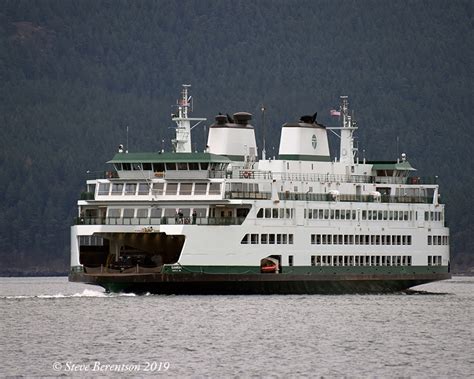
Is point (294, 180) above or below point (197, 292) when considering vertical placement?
above

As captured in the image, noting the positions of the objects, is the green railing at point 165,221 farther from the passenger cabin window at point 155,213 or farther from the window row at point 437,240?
the window row at point 437,240

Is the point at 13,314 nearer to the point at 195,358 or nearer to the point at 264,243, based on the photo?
the point at 264,243

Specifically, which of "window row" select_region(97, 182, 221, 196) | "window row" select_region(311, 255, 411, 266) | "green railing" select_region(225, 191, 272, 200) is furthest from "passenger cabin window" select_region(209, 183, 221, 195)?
"window row" select_region(311, 255, 411, 266)

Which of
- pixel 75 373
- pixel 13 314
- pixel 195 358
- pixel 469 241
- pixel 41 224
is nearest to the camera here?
pixel 75 373

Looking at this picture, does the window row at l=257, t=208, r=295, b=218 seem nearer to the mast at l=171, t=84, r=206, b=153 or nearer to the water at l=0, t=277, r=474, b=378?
the water at l=0, t=277, r=474, b=378

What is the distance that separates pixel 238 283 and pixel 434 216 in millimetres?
14211

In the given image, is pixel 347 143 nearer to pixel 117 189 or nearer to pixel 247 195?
pixel 247 195

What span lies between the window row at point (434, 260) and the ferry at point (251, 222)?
9cm

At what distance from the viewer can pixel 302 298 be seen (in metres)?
81.8

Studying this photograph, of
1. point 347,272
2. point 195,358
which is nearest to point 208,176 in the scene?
point 347,272

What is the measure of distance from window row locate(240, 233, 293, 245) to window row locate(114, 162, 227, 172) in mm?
3410

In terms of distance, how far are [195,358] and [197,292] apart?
75.3 ft

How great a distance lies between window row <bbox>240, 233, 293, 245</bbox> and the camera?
263 feet

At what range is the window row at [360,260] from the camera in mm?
83688
